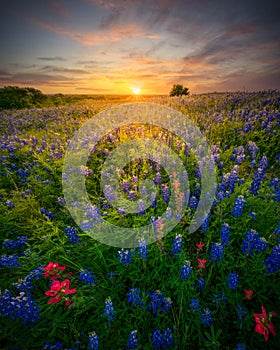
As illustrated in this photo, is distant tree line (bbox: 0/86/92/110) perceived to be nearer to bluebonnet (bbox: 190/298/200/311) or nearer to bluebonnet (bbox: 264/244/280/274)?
bluebonnet (bbox: 190/298/200/311)

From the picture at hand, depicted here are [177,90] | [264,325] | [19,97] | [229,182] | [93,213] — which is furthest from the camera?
[177,90]

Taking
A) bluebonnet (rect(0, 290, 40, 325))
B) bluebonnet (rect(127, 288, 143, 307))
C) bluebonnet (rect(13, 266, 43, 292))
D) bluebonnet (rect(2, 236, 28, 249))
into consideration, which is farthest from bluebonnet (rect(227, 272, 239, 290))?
bluebonnet (rect(2, 236, 28, 249))

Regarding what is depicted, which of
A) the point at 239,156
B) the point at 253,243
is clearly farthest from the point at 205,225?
the point at 239,156

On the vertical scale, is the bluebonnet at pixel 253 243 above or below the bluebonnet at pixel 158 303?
above

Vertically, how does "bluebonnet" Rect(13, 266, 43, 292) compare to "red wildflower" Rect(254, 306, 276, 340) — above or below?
below

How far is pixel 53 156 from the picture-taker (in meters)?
4.36

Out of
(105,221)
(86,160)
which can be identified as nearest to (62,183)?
(86,160)

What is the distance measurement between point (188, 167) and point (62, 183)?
7.58 ft

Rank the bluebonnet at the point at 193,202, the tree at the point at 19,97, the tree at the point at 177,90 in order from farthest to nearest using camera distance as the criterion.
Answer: the tree at the point at 177,90 → the tree at the point at 19,97 → the bluebonnet at the point at 193,202

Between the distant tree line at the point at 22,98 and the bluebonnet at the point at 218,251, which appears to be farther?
the distant tree line at the point at 22,98

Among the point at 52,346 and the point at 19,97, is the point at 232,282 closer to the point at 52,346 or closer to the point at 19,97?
the point at 52,346

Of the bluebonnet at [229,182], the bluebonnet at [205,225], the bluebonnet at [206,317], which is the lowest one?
the bluebonnet at [206,317]

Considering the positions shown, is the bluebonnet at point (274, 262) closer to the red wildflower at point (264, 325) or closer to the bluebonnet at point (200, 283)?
the red wildflower at point (264, 325)

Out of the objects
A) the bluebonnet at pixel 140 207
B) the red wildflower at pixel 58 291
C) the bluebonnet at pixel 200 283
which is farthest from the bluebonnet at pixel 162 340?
the bluebonnet at pixel 140 207
